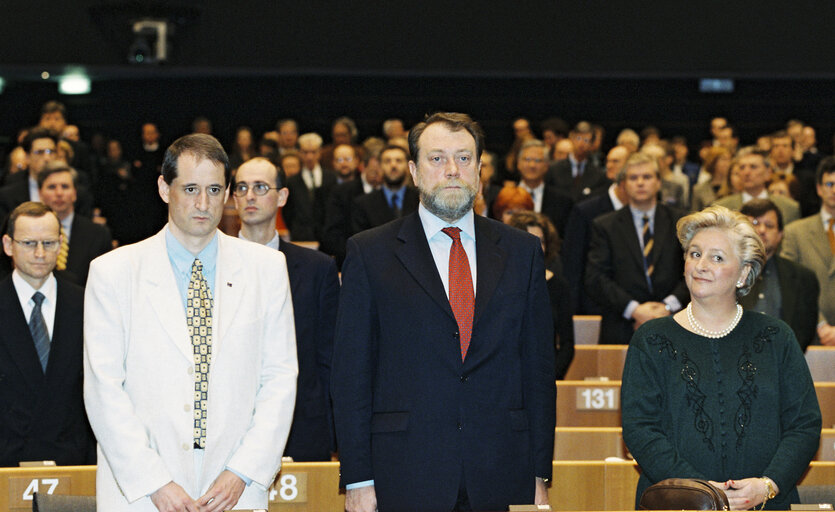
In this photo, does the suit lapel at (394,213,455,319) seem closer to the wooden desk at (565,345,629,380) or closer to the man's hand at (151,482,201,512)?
the man's hand at (151,482,201,512)

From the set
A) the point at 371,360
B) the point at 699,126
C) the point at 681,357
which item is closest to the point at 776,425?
the point at 681,357

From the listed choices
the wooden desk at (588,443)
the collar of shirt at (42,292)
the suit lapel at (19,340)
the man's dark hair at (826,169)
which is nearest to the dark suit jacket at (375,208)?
the man's dark hair at (826,169)

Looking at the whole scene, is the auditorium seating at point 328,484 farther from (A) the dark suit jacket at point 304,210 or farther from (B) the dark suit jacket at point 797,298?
(A) the dark suit jacket at point 304,210

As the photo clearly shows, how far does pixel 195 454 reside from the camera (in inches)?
118

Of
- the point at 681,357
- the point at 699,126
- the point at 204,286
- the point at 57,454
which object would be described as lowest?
the point at 57,454

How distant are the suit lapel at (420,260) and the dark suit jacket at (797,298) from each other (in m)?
2.54

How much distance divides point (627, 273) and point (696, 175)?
5.35 metres

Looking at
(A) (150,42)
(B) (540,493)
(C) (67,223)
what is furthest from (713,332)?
(A) (150,42)

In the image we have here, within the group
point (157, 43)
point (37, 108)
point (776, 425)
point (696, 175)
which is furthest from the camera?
point (37, 108)

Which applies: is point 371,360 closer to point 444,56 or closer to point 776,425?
point 776,425

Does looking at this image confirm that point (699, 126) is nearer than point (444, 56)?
No

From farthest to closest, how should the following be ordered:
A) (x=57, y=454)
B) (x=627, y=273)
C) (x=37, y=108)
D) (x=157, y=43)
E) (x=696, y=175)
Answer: (x=37, y=108), (x=696, y=175), (x=157, y=43), (x=627, y=273), (x=57, y=454)

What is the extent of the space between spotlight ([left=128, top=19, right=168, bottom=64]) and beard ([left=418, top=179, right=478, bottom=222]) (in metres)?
6.46

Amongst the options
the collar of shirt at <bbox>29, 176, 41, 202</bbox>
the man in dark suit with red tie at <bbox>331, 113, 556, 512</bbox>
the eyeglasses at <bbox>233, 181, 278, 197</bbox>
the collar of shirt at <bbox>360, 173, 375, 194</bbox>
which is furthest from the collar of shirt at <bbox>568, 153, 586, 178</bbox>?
the man in dark suit with red tie at <bbox>331, 113, 556, 512</bbox>
